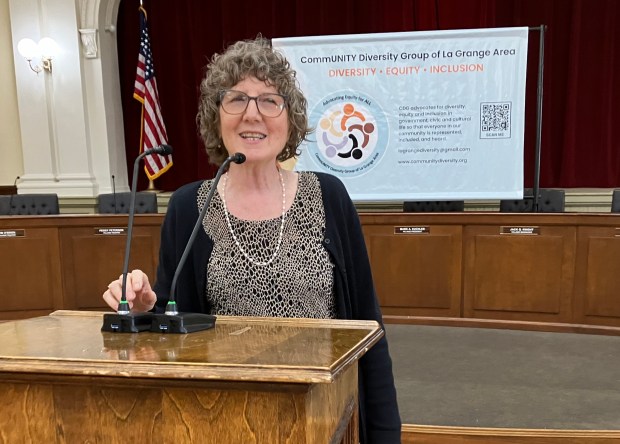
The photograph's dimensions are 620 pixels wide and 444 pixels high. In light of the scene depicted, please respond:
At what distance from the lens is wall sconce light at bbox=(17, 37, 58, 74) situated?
5824mm

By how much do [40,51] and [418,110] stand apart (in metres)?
4.50

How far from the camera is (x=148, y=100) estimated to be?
588 cm

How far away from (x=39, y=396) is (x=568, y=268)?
13.0ft

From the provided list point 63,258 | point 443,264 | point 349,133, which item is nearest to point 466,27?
point 349,133

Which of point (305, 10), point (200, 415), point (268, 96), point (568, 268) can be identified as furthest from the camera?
point (305, 10)

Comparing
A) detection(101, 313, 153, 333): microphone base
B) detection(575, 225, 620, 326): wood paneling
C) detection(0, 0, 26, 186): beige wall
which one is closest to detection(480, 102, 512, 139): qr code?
detection(575, 225, 620, 326): wood paneling

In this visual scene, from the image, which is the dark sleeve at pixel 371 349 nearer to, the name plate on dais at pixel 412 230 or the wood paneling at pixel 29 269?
the name plate on dais at pixel 412 230

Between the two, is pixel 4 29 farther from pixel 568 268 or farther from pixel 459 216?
pixel 568 268

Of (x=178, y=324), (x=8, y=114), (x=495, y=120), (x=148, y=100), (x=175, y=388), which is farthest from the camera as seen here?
(x=8, y=114)

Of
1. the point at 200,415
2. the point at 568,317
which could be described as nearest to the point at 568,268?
the point at 568,317

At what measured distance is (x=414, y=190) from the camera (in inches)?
175

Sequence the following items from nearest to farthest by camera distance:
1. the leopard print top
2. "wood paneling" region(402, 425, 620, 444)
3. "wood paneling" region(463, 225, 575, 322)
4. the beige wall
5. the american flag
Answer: the leopard print top
"wood paneling" region(402, 425, 620, 444)
"wood paneling" region(463, 225, 575, 322)
the american flag
the beige wall

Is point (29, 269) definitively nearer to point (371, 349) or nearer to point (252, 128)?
point (252, 128)

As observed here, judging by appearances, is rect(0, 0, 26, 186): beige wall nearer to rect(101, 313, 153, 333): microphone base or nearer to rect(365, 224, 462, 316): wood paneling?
rect(365, 224, 462, 316): wood paneling
